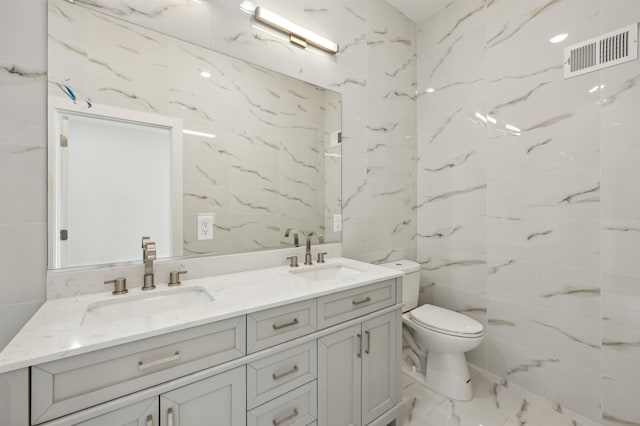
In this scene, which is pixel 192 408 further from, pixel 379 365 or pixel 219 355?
pixel 379 365

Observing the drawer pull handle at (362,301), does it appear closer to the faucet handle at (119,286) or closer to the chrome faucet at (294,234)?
the chrome faucet at (294,234)

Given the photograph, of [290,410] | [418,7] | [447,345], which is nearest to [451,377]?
[447,345]

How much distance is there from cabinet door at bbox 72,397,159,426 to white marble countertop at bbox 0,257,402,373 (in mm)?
199

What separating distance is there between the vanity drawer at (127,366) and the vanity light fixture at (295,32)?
62.8 inches

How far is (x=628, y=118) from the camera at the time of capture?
148 centimetres

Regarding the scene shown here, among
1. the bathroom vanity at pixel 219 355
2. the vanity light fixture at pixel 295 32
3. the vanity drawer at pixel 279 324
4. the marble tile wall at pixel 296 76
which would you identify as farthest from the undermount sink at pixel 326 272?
the vanity light fixture at pixel 295 32

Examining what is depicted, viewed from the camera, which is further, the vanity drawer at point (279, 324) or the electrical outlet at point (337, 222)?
the electrical outlet at point (337, 222)

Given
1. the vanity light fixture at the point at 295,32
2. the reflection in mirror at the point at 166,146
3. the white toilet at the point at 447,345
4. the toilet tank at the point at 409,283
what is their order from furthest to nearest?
the toilet tank at the point at 409,283
the white toilet at the point at 447,345
the vanity light fixture at the point at 295,32
the reflection in mirror at the point at 166,146

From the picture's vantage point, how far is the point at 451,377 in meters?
1.81

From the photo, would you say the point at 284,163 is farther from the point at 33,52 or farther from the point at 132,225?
the point at 33,52

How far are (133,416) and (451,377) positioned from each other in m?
1.77

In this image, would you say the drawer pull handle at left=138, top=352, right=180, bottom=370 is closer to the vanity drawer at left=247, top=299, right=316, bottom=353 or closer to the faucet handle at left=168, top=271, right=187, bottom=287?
the vanity drawer at left=247, top=299, right=316, bottom=353

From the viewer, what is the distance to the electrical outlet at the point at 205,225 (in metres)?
1.44

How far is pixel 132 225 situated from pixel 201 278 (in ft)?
1.29
